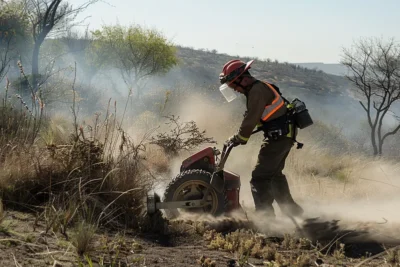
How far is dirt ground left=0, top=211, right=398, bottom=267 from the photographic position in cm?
338

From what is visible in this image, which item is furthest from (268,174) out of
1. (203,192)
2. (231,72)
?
(231,72)

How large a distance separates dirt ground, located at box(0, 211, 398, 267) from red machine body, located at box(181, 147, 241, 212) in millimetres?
995

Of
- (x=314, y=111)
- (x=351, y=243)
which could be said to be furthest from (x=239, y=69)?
(x=314, y=111)

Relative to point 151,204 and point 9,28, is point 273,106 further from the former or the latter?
point 9,28

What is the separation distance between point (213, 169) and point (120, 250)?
96.8 inches

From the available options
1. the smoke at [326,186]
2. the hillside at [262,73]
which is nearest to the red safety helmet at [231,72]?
the smoke at [326,186]

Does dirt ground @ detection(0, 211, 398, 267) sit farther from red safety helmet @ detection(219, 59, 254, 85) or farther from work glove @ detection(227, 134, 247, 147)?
red safety helmet @ detection(219, 59, 254, 85)

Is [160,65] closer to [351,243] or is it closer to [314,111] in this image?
[314,111]

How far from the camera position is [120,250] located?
3799mm

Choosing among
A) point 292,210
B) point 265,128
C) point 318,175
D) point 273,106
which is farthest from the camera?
point 318,175

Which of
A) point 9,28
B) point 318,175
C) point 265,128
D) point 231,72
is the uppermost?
point 9,28

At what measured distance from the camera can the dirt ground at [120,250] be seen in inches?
133

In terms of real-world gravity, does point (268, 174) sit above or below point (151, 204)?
above

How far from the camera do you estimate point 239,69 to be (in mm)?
5652
